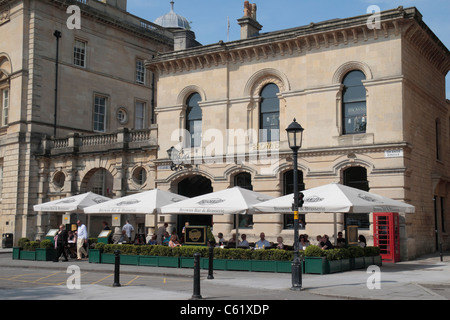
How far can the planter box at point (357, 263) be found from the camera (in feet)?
64.1

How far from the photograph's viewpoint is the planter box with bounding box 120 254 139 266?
22.1 m

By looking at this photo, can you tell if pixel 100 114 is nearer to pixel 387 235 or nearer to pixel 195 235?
pixel 195 235

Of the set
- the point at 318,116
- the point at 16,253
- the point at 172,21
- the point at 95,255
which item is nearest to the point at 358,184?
the point at 318,116

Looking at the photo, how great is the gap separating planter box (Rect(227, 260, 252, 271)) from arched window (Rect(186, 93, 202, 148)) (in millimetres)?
10779

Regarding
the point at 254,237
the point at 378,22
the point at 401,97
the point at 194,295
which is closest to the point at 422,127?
the point at 401,97

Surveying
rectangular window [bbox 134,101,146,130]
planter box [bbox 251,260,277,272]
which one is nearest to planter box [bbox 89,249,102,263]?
planter box [bbox 251,260,277,272]

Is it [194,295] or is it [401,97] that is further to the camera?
[401,97]

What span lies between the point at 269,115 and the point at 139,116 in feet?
58.6

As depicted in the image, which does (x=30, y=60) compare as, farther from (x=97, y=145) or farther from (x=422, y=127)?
(x=422, y=127)

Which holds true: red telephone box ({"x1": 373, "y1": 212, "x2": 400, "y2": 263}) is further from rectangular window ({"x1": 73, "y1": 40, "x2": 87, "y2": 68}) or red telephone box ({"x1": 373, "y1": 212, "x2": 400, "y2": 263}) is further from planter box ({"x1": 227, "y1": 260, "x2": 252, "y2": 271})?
rectangular window ({"x1": 73, "y1": 40, "x2": 87, "y2": 68})

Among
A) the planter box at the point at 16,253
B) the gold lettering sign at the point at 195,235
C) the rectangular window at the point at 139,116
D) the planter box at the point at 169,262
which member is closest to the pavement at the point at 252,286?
the planter box at the point at 169,262

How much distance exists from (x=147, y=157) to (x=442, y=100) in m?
16.6

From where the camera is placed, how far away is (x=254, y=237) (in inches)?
1064

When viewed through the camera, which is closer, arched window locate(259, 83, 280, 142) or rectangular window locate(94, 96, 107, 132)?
arched window locate(259, 83, 280, 142)
